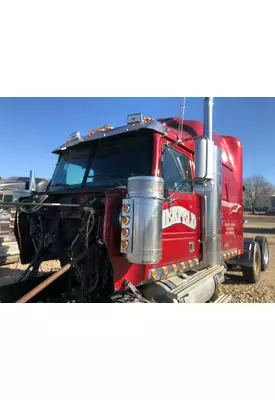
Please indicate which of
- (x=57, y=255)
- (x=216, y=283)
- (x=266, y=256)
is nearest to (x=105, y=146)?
(x=57, y=255)

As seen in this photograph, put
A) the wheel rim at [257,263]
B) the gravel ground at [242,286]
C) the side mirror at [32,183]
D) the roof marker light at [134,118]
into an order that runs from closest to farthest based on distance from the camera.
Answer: the roof marker light at [134,118], the side mirror at [32,183], the gravel ground at [242,286], the wheel rim at [257,263]

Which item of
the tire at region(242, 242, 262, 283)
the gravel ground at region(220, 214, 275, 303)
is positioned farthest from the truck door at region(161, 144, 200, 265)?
the tire at region(242, 242, 262, 283)

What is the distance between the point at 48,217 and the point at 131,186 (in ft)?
4.41

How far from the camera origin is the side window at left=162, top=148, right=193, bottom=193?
121 inches

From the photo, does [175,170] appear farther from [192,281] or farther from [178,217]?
[192,281]

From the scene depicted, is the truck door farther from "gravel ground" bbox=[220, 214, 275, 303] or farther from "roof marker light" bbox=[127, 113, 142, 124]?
"gravel ground" bbox=[220, 214, 275, 303]

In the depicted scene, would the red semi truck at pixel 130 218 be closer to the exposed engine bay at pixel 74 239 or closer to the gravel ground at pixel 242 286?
the exposed engine bay at pixel 74 239

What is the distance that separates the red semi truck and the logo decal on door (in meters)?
0.01

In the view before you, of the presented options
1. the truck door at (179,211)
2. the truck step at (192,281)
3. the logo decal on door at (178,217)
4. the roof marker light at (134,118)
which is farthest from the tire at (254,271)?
the roof marker light at (134,118)

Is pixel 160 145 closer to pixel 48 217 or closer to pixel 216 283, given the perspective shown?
pixel 48 217

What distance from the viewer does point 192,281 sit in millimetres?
3307

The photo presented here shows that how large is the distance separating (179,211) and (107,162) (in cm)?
102

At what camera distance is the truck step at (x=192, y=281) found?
9.17 ft

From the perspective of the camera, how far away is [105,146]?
3.31 metres
